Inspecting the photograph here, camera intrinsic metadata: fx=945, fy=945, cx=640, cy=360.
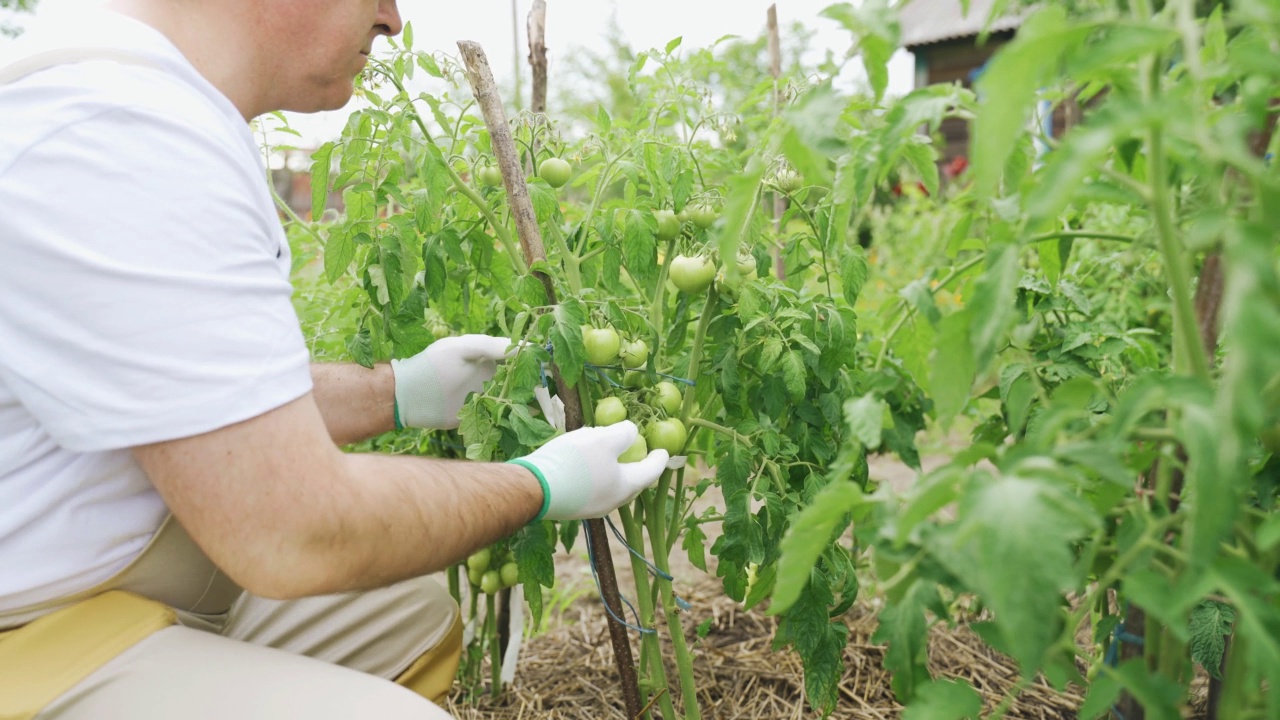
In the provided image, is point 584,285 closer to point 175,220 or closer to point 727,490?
point 727,490

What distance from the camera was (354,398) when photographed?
1.88m

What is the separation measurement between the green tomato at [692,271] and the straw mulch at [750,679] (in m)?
0.97

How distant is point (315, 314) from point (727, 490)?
1.24 m

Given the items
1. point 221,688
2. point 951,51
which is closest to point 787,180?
point 221,688

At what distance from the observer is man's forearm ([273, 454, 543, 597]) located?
3.81 ft

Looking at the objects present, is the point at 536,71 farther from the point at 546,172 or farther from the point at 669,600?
the point at 669,600

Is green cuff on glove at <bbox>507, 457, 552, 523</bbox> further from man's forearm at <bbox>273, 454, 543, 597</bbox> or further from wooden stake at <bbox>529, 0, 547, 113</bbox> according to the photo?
wooden stake at <bbox>529, 0, 547, 113</bbox>

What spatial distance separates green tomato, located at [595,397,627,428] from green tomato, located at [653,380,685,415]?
0.07 metres

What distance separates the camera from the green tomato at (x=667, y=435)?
1.60 meters

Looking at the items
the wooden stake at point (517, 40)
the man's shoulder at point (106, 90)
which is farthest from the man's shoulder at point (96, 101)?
the wooden stake at point (517, 40)

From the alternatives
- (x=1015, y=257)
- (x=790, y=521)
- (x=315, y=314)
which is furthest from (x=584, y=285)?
(x=1015, y=257)

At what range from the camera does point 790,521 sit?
149cm

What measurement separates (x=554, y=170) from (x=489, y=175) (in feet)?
0.40

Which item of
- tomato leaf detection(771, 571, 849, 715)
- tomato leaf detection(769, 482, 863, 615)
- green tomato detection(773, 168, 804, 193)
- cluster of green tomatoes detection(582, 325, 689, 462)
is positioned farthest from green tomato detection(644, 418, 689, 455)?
tomato leaf detection(769, 482, 863, 615)
